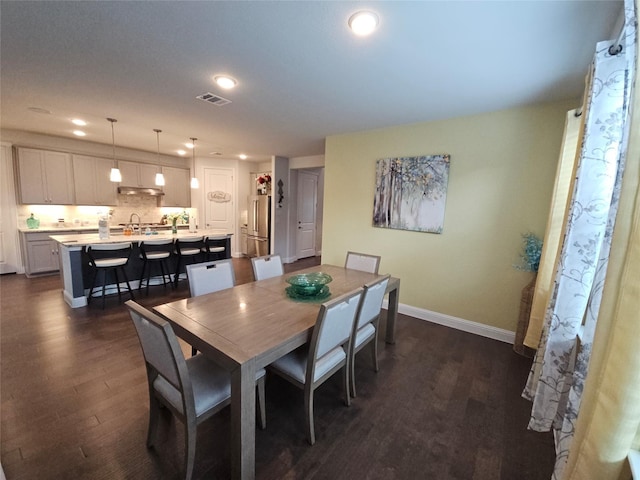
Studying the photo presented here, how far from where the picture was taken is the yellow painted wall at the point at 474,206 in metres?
2.68

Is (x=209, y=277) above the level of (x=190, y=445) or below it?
above

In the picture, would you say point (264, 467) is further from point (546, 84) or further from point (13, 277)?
point (13, 277)

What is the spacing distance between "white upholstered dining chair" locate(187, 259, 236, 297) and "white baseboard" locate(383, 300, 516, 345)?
7.85 feet

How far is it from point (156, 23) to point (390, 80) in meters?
1.74

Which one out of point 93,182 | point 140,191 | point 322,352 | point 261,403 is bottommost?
point 261,403

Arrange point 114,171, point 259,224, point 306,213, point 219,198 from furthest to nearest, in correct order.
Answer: point 306,213
point 219,198
point 259,224
point 114,171

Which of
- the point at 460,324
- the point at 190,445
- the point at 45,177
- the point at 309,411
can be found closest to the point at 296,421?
the point at 309,411

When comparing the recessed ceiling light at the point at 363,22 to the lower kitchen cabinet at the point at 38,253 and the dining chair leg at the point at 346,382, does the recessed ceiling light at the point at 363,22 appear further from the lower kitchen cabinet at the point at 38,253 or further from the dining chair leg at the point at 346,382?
the lower kitchen cabinet at the point at 38,253

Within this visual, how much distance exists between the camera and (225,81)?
235 cm

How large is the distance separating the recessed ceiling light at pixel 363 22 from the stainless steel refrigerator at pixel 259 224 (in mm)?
4875

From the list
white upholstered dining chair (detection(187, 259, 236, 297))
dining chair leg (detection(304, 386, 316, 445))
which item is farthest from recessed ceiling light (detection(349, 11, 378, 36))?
dining chair leg (detection(304, 386, 316, 445))

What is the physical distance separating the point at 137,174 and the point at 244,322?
5.92 metres

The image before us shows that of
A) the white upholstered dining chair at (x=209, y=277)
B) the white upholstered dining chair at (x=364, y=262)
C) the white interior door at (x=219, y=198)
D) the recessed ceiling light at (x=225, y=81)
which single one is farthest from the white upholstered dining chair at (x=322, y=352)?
the white interior door at (x=219, y=198)

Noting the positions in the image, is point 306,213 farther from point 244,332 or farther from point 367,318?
point 244,332
